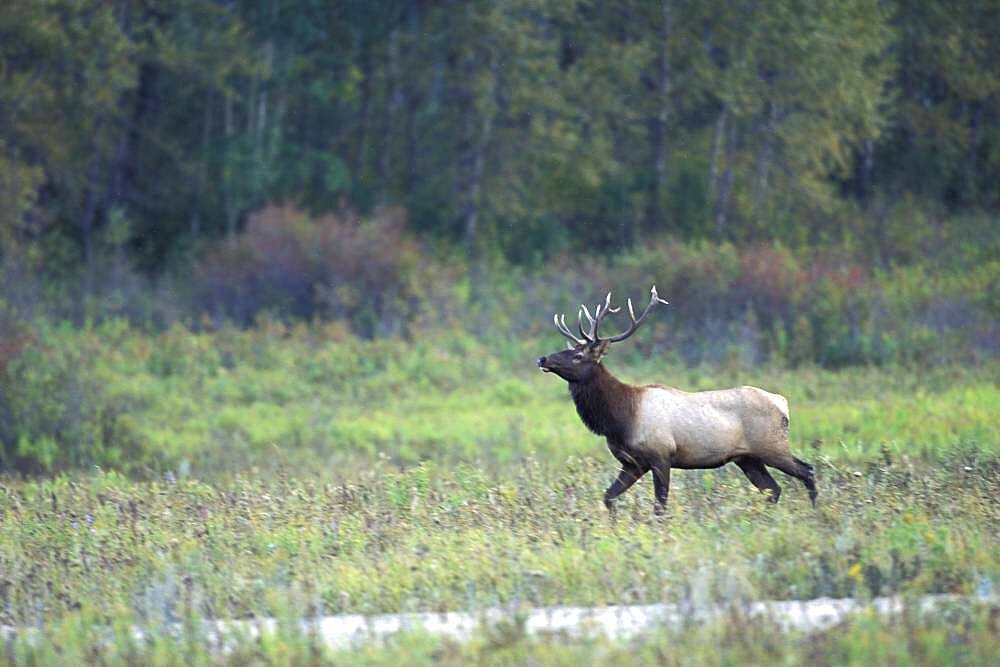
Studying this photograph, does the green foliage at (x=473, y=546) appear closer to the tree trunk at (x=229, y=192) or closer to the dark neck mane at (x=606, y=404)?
the dark neck mane at (x=606, y=404)

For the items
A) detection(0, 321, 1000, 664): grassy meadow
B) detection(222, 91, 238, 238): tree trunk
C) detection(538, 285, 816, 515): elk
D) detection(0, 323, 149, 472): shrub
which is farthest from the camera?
detection(222, 91, 238, 238): tree trunk

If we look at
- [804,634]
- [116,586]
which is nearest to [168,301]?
[116,586]

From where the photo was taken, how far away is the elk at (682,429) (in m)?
11.1

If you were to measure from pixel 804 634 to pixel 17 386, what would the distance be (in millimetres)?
14911

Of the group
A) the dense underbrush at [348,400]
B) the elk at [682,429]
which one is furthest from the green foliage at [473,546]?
the dense underbrush at [348,400]

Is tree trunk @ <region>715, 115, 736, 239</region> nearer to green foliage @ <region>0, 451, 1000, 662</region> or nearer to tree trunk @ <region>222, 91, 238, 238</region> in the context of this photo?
tree trunk @ <region>222, 91, 238, 238</region>

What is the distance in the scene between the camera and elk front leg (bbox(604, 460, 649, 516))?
35.8 feet

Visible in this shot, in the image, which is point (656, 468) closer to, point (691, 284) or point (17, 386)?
point (17, 386)

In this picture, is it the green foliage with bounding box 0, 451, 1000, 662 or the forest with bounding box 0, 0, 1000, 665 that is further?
the forest with bounding box 0, 0, 1000, 665

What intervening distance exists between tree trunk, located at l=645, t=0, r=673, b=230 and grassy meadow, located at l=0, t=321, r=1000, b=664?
13.2 m

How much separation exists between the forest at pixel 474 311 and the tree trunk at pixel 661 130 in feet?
0.41

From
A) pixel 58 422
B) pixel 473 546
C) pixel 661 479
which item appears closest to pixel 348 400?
pixel 58 422

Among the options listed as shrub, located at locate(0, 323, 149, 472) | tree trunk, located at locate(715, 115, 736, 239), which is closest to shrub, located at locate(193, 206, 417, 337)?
shrub, located at locate(0, 323, 149, 472)

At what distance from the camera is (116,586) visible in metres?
8.91
